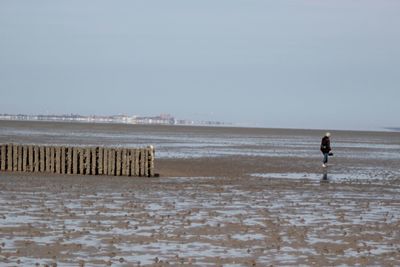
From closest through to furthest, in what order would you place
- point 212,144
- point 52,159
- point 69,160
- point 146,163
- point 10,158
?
1. point 146,163
2. point 69,160
3. point 52,159
4. point 10,158
5. point 212,144

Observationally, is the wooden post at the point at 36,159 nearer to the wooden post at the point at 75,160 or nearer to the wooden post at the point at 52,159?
the wooden post at the point at 52,159

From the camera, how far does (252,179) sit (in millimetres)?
34406

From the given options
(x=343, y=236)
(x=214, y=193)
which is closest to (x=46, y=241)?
(x=343, y=236)

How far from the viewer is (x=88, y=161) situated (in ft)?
112

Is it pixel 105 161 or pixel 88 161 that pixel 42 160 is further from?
pixel 105 161

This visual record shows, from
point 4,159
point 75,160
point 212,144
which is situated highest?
point 75,160

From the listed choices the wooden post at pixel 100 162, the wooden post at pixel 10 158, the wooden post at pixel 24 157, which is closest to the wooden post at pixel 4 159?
the wooden post at pixel 10 158

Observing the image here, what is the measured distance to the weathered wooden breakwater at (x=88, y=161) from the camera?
33.8 meters

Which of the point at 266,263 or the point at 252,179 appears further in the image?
the point at 252,179

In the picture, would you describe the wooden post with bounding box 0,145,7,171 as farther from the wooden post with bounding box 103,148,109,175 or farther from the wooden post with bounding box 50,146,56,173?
the wooden post with bounding box 103,148,109,175

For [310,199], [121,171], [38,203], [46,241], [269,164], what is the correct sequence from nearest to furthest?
[46,241] → [38,203] → [310,199] → [121,171] → [269,164]

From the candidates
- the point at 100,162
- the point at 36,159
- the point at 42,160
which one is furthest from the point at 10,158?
the point at 100,162

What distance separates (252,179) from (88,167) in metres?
6.66

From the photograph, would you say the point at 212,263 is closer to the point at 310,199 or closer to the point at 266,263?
the point at 266,263
